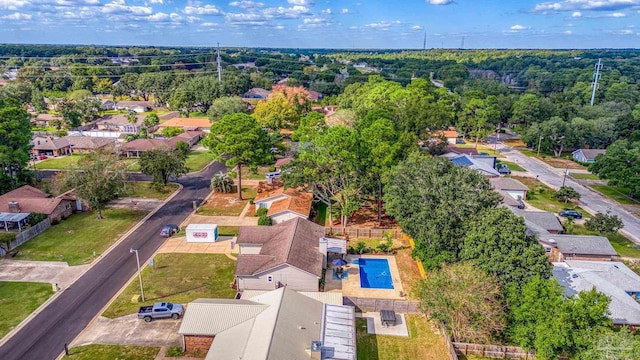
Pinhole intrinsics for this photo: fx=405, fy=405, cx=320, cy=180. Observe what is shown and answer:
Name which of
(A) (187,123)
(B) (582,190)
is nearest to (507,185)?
(B) (582,190)

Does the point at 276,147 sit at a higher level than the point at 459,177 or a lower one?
lower

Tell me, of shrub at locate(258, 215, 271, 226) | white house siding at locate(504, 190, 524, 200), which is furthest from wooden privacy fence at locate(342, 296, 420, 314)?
→ white house siding at locate(504, 190, 524, 200)

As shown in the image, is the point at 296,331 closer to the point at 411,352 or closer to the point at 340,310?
the point at 340,310

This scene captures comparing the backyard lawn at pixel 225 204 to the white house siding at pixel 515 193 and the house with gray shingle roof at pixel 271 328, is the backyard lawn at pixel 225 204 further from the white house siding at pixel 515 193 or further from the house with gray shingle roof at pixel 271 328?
the white house siding at pixel 515 193

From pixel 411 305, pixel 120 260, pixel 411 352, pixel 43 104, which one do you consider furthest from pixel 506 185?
pixel 43 104

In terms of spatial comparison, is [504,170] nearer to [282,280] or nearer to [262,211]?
[262,211]

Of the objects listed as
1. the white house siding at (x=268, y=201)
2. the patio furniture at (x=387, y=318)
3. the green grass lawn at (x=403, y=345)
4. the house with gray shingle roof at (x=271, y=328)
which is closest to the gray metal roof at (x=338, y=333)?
the house with gray shingle roof at (x=271, y=328)
